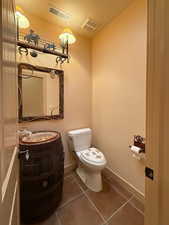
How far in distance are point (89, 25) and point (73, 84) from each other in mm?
962

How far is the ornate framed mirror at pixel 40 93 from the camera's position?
1539mm

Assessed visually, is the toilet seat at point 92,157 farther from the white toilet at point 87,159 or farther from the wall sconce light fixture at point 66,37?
the wall sconce light fixture at point 66,37

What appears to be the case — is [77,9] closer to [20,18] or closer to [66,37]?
[66,37]

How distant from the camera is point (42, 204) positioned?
1191mm

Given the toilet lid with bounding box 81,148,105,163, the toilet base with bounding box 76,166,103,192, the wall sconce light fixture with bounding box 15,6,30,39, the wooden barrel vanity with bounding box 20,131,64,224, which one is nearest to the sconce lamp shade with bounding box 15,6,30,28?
the wall sconce light fixture with bounding box 15,6,30,39

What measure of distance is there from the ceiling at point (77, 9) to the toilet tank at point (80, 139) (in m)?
1.74

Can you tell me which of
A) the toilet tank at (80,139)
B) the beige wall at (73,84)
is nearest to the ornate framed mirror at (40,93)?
the beige wall at (73,84)

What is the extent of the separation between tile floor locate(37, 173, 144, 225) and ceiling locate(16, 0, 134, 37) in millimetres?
2516

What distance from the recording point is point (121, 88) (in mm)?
1629

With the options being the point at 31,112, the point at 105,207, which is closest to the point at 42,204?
the point at 105,207

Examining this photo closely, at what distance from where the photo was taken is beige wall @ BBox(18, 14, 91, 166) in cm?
169

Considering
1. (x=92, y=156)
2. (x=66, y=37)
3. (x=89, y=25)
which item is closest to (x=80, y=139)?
(x=92, y=156)

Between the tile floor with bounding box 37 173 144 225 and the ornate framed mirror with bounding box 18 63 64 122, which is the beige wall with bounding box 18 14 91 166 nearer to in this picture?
the ornate framed mirror with bounding box 18 63 64 122

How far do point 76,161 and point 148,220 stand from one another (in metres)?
1.56
